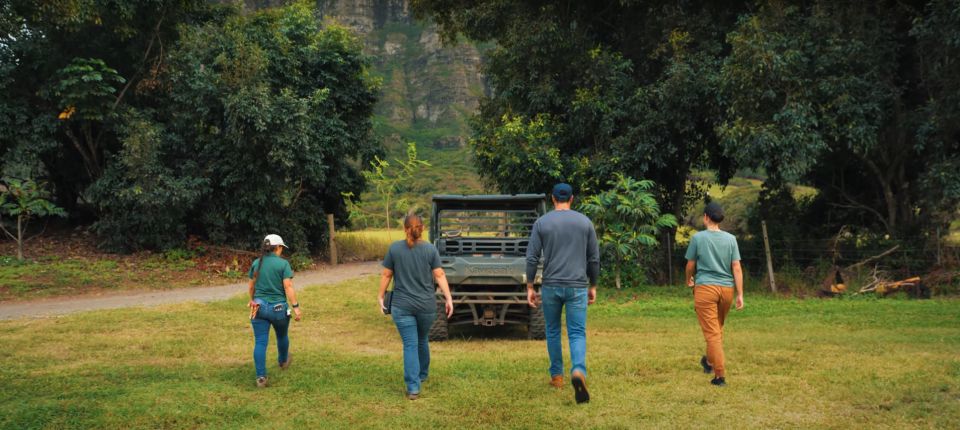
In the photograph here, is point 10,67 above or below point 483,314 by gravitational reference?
above

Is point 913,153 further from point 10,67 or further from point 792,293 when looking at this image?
point 10,67

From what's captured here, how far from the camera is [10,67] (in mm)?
19141

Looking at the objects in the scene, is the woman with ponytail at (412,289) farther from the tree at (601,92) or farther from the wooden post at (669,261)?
the wooden post at (669,261)

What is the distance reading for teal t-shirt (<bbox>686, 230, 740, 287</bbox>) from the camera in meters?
6.80

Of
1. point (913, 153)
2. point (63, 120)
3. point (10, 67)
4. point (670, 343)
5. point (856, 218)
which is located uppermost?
point (10, 67)

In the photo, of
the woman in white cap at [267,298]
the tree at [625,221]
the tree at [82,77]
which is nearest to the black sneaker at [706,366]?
the woman in white cap at [267,298]

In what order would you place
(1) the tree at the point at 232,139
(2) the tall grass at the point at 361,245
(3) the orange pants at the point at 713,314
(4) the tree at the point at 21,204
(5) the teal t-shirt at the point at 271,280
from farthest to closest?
(2) the tall grass at the point at 361,245 → (1) the tree at the point at 232,139 → (4) the tree at the point at 21,204 → (5) the teal t-shirt at the point at 271,280 → (3) the orange pants at the point at 713,314

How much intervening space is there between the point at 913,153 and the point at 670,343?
11.4 metres

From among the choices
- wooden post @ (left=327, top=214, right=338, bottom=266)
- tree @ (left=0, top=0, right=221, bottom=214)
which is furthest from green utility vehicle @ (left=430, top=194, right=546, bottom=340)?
wooden post @ (left=327, top=214, right=338, bottom=266)

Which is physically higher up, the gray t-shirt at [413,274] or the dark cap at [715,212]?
the dark cap at [715,212]

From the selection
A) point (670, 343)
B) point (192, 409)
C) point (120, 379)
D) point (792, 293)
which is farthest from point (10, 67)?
point (792, 293)

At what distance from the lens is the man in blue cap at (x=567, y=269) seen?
20.9ft

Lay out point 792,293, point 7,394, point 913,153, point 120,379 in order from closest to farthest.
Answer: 1. point 7,394
2. point 120,379
3. point 792,293
4. point 913,153

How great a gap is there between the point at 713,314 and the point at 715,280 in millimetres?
339
